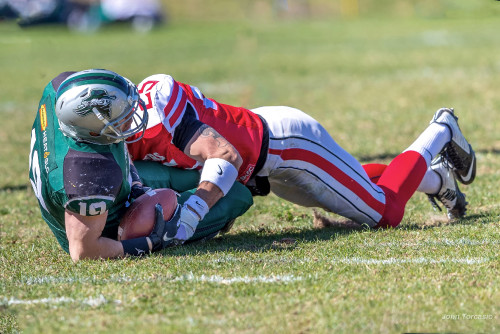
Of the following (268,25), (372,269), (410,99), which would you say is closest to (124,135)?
(372,269)

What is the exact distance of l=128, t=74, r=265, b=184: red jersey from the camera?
520 centimetres

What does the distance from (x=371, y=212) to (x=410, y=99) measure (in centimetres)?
671

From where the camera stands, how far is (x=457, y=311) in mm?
3691

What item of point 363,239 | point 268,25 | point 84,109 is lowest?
point 268,25

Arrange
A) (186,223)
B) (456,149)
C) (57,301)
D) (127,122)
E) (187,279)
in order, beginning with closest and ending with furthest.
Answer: (57,301) → (187,279) → (127,122) → (186,223) → (456,149)

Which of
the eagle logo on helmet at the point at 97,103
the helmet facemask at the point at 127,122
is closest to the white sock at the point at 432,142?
the helmet facemask at the point at 127,122

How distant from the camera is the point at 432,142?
600 cm

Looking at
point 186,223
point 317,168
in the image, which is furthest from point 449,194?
point 186,223

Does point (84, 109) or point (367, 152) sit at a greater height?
point (84, 109)

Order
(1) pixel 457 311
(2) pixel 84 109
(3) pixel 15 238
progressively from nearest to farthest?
(1) pixel 457 311 → (2) pixel 84 109 → (3) pixel 15 238

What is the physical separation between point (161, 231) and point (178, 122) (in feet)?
2.50

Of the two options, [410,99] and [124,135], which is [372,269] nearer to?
[124,135]

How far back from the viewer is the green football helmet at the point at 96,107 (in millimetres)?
4543

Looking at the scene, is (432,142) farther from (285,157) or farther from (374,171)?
(285,157)
